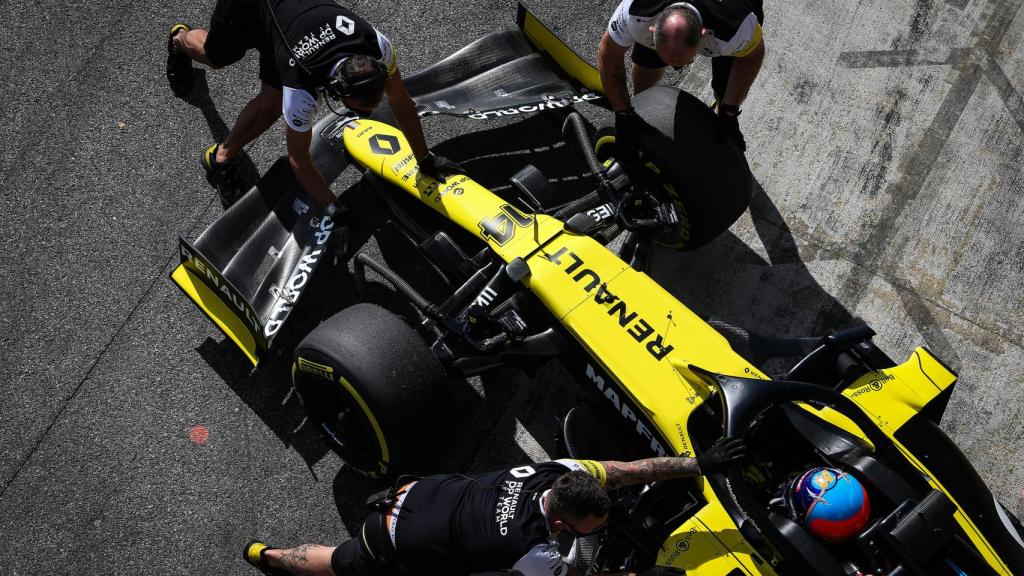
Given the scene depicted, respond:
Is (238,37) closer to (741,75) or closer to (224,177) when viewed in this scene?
(224,177)

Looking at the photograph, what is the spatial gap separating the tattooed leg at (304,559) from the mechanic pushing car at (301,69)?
1925 mm

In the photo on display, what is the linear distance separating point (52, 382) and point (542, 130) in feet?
11.1

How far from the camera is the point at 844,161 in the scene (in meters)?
5.74

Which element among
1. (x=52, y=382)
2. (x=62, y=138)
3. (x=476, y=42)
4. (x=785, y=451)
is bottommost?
(x=52, y=382)

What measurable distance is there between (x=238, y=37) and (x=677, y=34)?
2458 millimetres

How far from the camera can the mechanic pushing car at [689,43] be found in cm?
434

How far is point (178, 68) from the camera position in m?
5.66

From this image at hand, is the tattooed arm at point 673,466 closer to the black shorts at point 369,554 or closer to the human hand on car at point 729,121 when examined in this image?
the black shorts at point 369,554

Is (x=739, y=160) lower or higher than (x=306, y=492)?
higher

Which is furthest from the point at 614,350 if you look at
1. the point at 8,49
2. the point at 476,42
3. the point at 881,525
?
the point at 8,49

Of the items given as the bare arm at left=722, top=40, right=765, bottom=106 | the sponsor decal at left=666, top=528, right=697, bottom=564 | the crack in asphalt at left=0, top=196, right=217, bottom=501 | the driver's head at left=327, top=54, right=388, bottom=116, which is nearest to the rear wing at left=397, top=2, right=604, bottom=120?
the bare arm at left=722, top=40, right=765, bottom=106

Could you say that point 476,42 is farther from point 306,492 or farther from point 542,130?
point 306,492

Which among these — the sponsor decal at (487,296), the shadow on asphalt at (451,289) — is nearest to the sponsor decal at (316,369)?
the shadow on asphalt at (451,289)

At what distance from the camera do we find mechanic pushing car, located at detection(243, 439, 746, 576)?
3.45 metres
